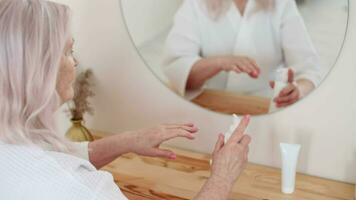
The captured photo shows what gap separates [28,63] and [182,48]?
0.68 metres

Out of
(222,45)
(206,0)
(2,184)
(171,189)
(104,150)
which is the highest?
(206,0)

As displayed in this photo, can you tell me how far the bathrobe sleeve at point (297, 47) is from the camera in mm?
1116

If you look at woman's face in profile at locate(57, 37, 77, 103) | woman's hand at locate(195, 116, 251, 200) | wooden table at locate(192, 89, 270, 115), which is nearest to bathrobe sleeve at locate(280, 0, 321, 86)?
wooden table at locate(192, 89, 270, 115)

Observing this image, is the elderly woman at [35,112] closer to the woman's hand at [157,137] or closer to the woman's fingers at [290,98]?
the woman's hand at [157,137]

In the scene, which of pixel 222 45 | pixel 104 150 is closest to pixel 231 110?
pixel 222 45

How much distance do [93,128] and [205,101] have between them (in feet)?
1.98

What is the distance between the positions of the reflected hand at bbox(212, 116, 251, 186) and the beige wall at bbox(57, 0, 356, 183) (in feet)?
1.01

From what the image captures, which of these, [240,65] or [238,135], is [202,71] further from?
[238,135]

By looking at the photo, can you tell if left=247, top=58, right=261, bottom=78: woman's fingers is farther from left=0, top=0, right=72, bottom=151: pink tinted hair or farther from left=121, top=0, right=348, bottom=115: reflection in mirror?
left=0, top=0, right=72, bottom=151: pink tinted hair

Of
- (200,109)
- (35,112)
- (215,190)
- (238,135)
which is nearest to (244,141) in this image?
(238,135)

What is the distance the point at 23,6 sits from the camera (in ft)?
2.39

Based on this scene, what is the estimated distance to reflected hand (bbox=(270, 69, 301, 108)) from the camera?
1.17 m

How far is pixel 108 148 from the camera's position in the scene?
1170 mm

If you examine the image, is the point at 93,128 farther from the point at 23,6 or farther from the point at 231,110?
the point at 23,6
